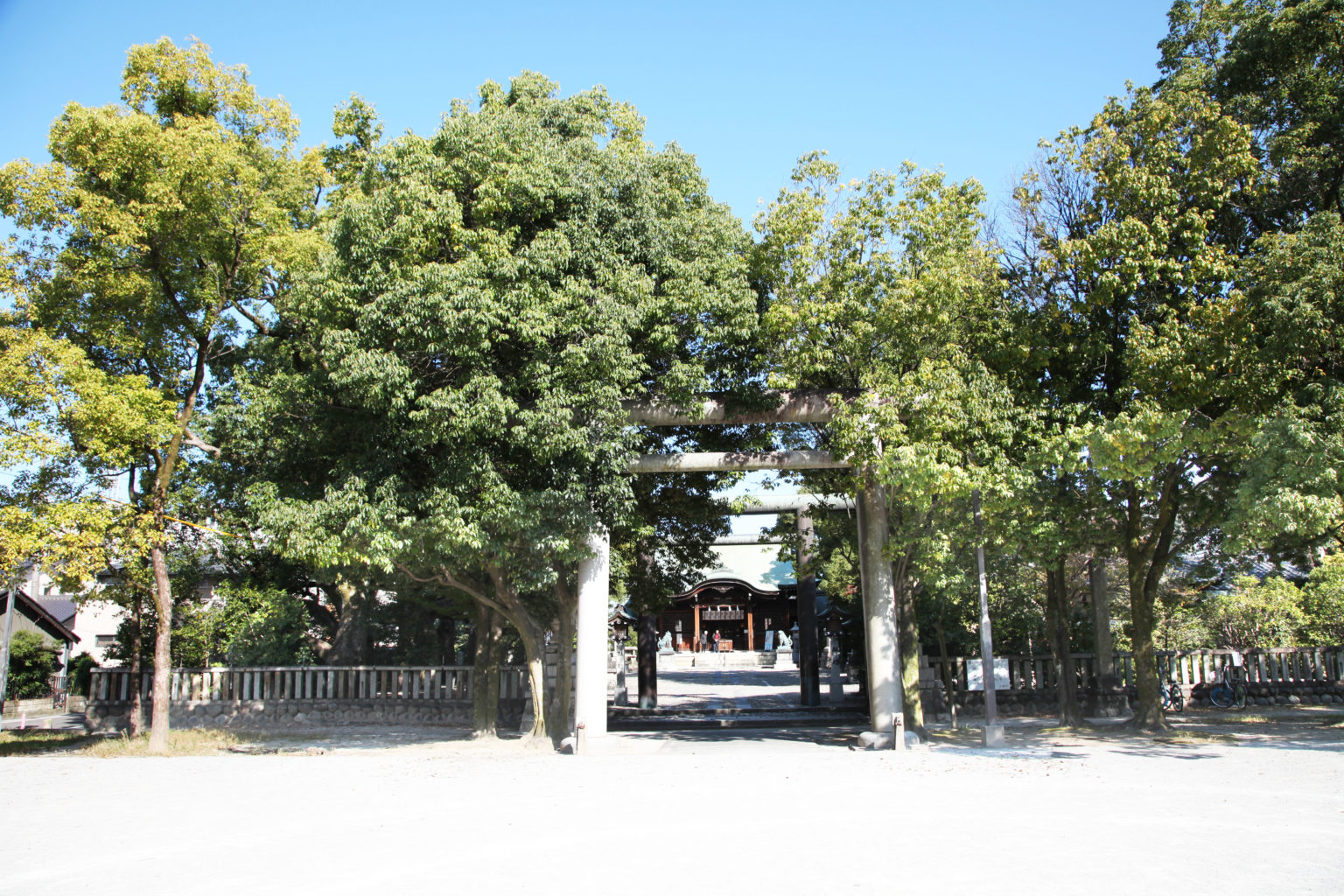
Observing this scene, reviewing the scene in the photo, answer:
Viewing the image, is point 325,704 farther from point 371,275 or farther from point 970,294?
point 970,294

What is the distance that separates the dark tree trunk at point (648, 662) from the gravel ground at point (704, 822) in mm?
9154

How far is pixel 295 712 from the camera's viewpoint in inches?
722

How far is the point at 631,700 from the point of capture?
976 inches

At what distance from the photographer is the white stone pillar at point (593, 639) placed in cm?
1317

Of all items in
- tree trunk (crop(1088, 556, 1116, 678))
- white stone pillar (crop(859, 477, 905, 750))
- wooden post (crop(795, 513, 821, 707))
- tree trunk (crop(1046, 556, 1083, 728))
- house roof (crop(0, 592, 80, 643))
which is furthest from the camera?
house roof (crop(0, 592, 80, 643))

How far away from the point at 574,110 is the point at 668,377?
534 cm

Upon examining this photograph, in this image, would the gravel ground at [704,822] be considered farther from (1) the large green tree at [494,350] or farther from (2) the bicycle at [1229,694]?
(2) the bicycle at [1229,694]

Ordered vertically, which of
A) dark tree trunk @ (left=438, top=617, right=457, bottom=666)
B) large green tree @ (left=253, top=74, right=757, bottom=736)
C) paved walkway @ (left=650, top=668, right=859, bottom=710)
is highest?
large green tree @ (left=253, top=74, right=757, bottom=736)

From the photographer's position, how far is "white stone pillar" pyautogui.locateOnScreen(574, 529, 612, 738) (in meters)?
13.2

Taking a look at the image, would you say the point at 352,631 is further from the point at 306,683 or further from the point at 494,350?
the point at 494,350

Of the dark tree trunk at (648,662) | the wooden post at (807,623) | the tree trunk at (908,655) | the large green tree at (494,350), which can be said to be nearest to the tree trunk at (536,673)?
the large green tree at (494,350)

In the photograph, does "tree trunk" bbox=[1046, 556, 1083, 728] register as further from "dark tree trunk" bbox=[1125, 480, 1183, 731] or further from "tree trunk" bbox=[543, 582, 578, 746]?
"tree trunk" bbox=[543, 582, 578, 746]

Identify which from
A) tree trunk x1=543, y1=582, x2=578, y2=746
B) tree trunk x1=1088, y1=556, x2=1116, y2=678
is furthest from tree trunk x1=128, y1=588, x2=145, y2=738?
tree trunk x1=1088, y1=556, x2=1116, y2=678

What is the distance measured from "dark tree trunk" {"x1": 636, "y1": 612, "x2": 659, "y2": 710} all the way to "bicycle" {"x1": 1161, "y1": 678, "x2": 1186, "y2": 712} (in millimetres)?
11196
